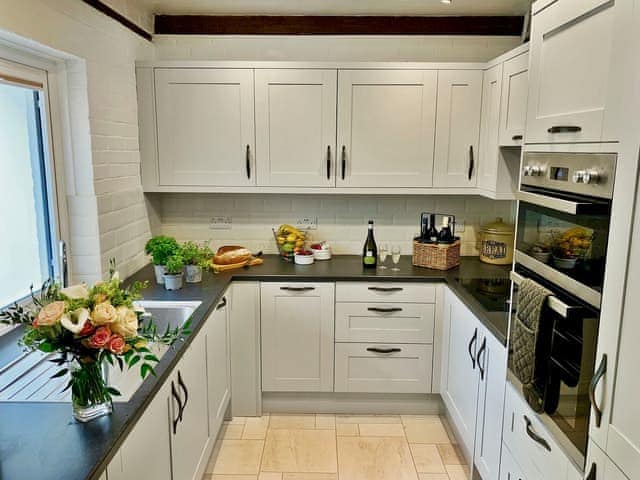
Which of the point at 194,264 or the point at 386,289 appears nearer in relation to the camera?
the point at 194,264

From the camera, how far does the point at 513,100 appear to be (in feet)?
8.52

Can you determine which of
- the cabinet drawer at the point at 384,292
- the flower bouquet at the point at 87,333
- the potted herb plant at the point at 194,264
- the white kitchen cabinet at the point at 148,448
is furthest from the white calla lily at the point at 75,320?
the cabinet drawer at the point at 384,292

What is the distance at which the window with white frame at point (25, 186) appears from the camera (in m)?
2.00

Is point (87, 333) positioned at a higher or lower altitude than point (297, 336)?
higher

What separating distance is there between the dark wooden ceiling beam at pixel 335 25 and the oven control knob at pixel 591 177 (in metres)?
2.24

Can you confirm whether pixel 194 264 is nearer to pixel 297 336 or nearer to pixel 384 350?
pixel 297 336

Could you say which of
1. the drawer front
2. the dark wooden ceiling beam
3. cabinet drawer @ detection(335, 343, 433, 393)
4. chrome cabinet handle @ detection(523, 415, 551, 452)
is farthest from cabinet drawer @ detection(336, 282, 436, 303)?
the dark wooden ceiling beam

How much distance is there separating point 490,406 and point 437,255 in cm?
113

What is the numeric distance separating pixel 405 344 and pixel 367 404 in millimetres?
481

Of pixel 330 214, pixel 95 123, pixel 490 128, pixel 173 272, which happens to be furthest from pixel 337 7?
pixel 173 272

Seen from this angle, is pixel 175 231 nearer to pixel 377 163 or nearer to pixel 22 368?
pixel 377 163

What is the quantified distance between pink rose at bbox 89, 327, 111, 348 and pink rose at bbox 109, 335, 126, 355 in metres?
0.01

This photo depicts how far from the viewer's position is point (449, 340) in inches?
113

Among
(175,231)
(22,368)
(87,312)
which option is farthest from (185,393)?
(175,231)
